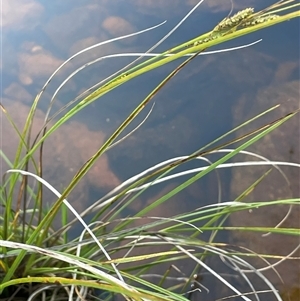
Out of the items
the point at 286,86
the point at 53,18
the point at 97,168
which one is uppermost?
the point at 53,18

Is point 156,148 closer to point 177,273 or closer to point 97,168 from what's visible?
point 97,168

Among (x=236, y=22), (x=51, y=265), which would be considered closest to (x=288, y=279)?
(x=51, y=265)

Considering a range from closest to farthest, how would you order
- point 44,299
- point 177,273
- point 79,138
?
1. point 44,299
2. point 177,273
3. point 79,138

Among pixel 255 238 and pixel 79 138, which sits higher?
pixel 79 138

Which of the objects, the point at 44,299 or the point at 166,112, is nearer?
the point at 44,299

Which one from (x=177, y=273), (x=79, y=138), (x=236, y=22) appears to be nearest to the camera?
(x=236, y=22)

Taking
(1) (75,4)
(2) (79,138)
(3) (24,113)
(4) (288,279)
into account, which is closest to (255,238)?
(4) (288,279)

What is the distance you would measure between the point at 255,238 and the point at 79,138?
1.04 feet

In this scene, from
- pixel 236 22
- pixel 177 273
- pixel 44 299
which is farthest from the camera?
pixel 177 273

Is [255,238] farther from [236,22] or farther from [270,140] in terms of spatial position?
[236,22]

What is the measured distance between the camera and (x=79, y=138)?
69 centimetres

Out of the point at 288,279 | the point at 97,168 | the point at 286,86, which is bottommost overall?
the point at 288,279

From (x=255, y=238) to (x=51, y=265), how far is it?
30cm

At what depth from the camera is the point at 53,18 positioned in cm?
77
